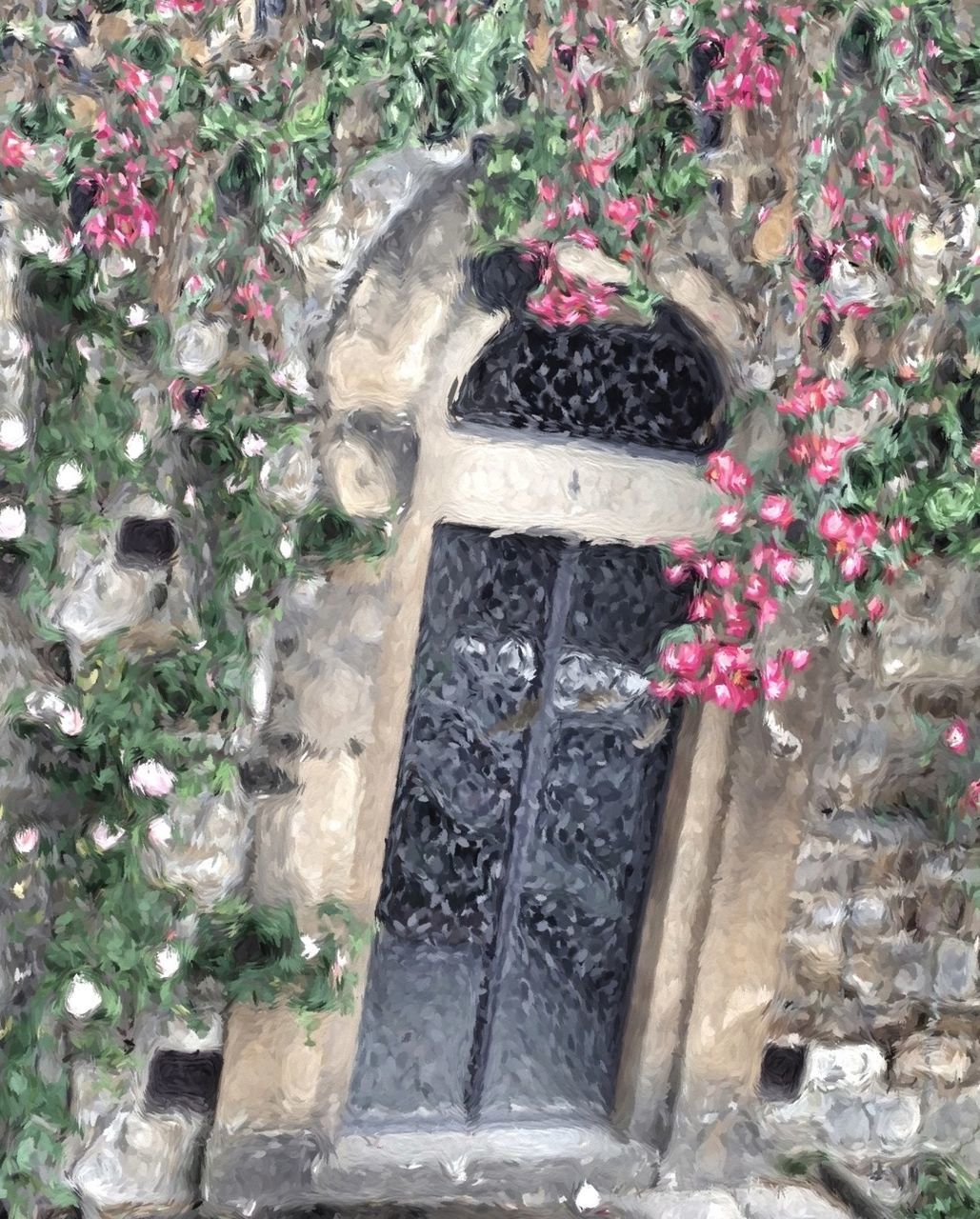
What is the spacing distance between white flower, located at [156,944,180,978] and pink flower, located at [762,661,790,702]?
44.7 inches

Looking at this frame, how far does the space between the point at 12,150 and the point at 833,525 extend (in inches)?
57.6

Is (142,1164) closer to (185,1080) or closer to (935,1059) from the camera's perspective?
(185,1080)

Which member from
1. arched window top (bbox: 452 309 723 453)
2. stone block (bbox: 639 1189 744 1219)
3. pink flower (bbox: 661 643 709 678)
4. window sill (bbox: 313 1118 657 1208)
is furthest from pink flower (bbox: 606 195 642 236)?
stone block (bbox: 639 1189 744 1219)

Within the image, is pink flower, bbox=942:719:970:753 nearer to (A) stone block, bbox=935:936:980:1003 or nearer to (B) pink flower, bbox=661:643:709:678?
(A) stone block, bbox=935:936:980:1003

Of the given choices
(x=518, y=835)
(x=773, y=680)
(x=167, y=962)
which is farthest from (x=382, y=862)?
(x=773, y=680)

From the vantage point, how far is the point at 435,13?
1.73 m

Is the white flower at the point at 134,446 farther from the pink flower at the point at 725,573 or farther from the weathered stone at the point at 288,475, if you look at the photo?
the pink flower at the point at 725,573

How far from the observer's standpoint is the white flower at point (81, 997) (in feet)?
5.91

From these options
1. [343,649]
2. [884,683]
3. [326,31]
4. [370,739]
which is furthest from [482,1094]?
[326,31]

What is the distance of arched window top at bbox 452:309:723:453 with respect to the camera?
2012mm

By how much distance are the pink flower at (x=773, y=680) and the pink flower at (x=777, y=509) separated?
0.87 feet

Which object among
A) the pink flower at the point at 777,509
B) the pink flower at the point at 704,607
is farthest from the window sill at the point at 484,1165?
the pink flower at the point at 777,509

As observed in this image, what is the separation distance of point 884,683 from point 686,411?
0.63 m

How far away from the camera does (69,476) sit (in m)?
1.70
